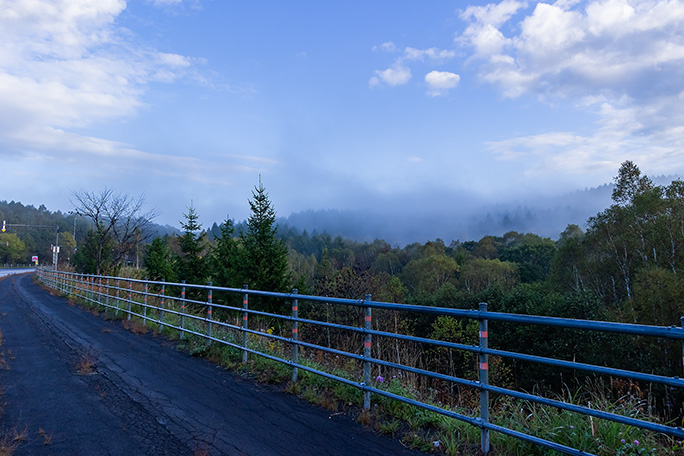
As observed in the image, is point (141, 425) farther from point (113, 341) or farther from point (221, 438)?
point (113, 341)

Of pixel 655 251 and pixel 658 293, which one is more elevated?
pixel 655 251

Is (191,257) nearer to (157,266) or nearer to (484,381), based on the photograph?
(157,266)

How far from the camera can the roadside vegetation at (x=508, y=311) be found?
420 centimetres

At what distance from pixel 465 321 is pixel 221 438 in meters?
33.5

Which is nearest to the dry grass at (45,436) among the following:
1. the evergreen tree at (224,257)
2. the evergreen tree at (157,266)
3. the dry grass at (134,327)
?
the dry grass at (134,327)

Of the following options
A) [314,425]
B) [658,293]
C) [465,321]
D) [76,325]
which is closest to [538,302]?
[465,321]

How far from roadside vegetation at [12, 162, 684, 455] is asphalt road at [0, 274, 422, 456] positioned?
41 centimetres

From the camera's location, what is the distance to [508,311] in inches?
1476

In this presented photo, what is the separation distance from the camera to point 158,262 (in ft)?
116

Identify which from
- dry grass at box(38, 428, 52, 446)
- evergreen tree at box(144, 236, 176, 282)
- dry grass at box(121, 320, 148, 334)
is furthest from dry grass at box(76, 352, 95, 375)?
evergreen tree at box(144, 236, 176, 282)

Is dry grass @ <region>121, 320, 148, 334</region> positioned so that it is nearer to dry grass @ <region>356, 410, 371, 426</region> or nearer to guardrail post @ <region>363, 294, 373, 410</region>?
guardrail post @ <region>363, 294, 373, 410</region>

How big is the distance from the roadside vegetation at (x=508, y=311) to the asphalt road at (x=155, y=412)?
41 centimetres

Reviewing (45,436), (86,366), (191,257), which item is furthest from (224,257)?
(45,436)

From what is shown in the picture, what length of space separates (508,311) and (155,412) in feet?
119
